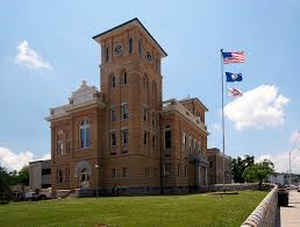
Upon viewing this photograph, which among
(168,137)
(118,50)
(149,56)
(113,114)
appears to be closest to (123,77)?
(118,50)

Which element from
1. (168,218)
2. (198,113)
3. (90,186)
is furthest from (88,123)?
(168,218)

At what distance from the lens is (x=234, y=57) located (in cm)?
3638

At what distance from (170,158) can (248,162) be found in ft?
173

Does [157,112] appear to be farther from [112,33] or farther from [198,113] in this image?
[198,113]

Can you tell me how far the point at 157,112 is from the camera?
4744cm

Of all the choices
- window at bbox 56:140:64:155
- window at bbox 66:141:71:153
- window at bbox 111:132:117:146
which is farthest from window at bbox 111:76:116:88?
window at bbox 56:140:64:155

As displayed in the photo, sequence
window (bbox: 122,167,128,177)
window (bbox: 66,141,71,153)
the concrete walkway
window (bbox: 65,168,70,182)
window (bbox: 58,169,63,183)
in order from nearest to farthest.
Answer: the concrete walkway
window (bbox: 122,167,128,177)
window (bbox: 65,168,70,182)
window (bbox: 66,141,71,153)
window (bbox: 58,169,63,183)

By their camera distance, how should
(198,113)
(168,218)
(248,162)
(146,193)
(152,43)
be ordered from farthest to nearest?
(248,162)
(198,113)
(152,43)
(146,193)
(168,218)

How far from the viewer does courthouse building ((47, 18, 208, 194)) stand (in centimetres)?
4178

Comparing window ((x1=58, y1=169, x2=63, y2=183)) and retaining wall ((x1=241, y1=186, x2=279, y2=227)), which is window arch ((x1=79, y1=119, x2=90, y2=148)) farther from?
retaining wall ((x1=241, y1=186, x2=279, y2=227))

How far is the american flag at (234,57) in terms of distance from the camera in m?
36.1

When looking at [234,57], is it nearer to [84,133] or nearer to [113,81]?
[113,81]

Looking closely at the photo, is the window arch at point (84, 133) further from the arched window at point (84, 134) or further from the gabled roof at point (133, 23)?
the gabled roof at point (133, 23)

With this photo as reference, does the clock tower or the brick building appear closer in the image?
the clock tower
